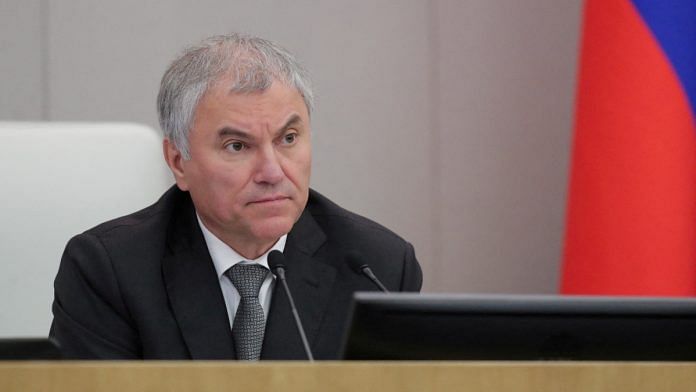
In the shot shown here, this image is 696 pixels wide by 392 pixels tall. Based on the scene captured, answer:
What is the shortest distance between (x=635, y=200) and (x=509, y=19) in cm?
102

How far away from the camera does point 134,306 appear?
2.07 m

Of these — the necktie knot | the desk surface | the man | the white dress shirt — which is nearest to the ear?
the man

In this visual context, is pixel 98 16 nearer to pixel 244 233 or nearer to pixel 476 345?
pixel 244 233

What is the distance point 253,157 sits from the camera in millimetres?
2117

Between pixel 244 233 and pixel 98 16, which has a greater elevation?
pixel 98 16

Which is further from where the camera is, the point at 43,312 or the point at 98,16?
the point at 98,16

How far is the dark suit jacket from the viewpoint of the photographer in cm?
206

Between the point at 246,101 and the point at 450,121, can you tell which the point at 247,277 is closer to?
the point at 246,101

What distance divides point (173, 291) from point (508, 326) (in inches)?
34.3

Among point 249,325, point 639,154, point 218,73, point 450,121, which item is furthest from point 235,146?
point 450,121

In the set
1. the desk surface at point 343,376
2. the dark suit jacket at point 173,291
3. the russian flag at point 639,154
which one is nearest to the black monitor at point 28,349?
the desk surface at point 343,376

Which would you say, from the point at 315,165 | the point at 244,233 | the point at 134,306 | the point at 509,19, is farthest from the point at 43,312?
the point at 509,19

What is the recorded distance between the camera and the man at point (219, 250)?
2072mm

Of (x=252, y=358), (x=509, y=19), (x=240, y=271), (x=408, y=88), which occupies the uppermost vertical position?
(x=509, y=19)
